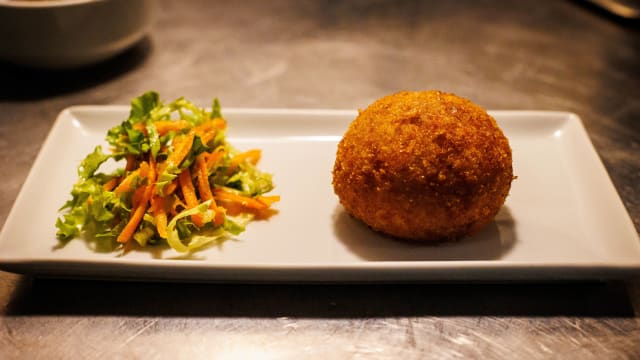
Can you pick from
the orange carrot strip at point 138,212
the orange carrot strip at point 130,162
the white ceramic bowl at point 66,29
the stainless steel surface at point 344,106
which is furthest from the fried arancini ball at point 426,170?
the white ceramic bowl at point 66,29

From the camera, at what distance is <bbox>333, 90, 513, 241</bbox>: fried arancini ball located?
2.03m

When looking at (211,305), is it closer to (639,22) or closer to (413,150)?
(413,150)

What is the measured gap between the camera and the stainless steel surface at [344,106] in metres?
1.92

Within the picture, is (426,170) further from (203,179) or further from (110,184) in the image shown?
(110,184)

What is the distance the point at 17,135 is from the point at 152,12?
1.08 m

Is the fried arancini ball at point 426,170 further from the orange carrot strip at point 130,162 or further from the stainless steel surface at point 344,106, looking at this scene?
the orange carrot strip at point 130,162

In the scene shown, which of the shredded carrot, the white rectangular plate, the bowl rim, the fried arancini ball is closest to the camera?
the white rectangular plate

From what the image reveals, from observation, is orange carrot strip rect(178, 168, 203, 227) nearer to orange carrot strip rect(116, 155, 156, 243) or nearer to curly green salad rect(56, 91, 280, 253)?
curly green salad rect(56, 91, 280, 253)

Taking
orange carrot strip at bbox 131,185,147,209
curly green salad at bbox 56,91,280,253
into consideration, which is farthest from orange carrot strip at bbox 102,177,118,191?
orange carrot strip at bbox 131,185,147,209

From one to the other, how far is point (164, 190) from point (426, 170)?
0.94m

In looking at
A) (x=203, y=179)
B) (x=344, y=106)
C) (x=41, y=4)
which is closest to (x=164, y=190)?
(x=203, y=179)

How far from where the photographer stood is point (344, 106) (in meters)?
3.51

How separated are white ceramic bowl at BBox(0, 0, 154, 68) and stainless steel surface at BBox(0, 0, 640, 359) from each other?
0.25 meters

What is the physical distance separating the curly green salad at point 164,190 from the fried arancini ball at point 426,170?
0.42 meters
